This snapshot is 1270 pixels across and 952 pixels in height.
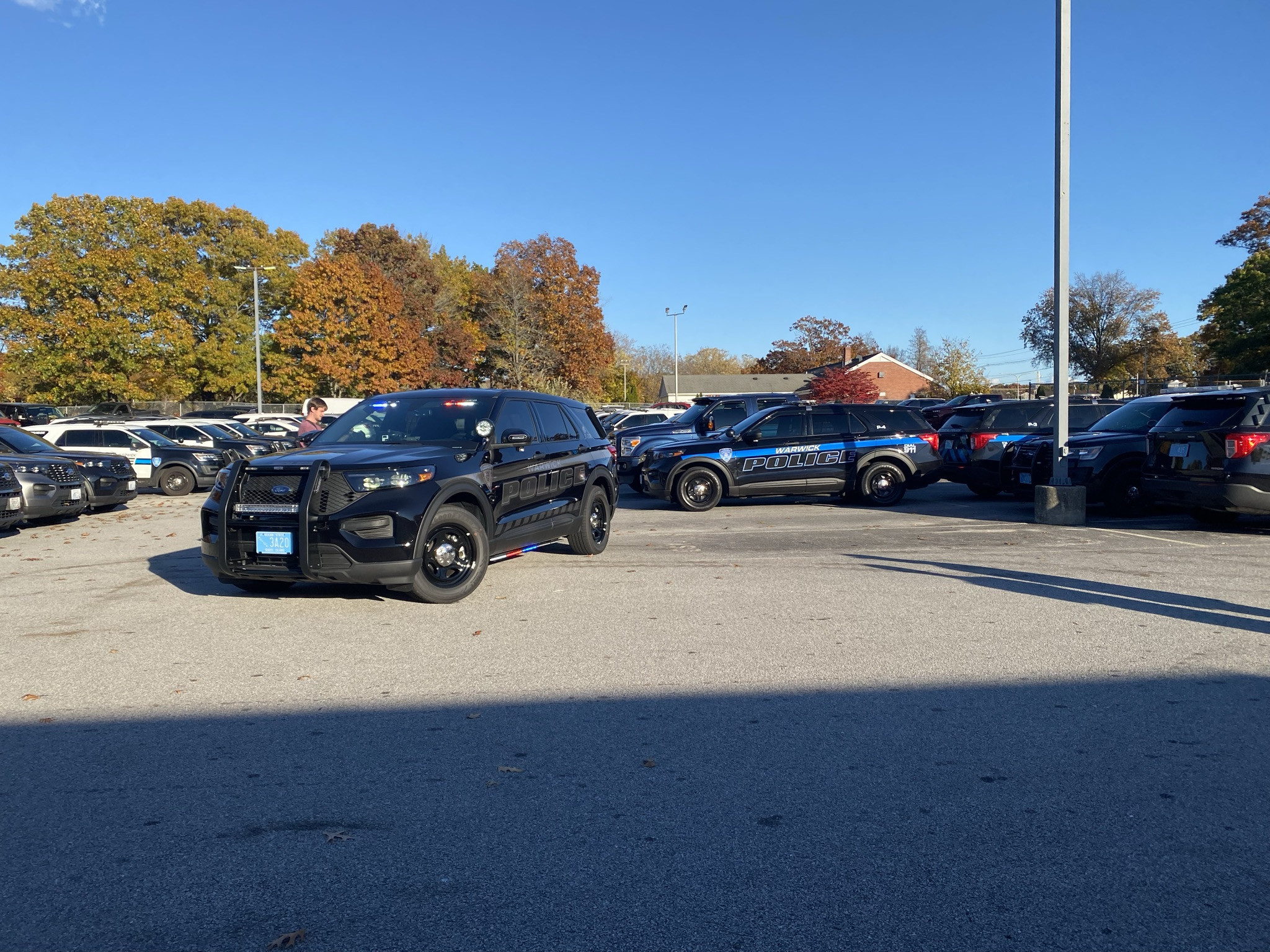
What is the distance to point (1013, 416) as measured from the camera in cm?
1725

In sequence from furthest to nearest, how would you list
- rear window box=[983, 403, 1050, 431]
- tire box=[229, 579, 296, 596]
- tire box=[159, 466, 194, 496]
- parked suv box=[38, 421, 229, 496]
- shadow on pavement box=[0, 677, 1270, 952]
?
1. tire box=[159, 466, 194, 496]
2. parked suv box=[38, 421, 229, 496]
3. rear window box=[983, 403, 1050, 431]
4. tire box=[229, 579, 296, 596]
5. shadow on pavement box=[0, 677, 1270, 952]

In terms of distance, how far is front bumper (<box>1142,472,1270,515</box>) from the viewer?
11.2 meters

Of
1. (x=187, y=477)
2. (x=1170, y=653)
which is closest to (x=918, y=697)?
(x=1170, y=653)

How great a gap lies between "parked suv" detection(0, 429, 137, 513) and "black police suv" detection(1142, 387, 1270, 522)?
14992mm

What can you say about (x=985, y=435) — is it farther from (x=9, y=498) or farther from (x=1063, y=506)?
(x=9, y=498)

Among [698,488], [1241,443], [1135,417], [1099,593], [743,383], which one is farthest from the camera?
[743,383]

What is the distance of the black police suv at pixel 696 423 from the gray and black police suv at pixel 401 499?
31.9ft

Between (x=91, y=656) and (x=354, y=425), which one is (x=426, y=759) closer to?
(x=91, y=656)

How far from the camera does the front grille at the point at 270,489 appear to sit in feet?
24.7

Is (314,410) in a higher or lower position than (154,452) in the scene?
higher

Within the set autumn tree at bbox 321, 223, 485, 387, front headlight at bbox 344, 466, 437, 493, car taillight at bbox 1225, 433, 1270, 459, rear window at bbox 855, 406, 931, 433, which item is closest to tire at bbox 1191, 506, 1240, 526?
car taillight at bbox 1225, 433, 1270, 459

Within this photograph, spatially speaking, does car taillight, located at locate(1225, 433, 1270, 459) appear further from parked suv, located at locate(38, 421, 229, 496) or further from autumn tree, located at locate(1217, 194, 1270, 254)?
autumn tree, located at locate(1217, 194, 1270, 254)

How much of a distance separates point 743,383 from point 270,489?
8687 centimetres

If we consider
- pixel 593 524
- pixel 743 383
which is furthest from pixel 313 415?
pixel 743 383
